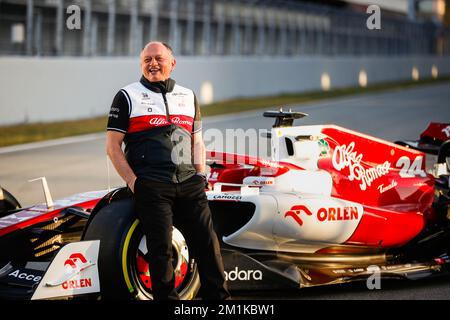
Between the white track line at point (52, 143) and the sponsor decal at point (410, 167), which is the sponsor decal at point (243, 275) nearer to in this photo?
the sponsor decal at point (410, 167)

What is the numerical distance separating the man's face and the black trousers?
0.57m

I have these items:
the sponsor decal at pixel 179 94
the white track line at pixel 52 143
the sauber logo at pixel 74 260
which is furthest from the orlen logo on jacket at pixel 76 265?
the white track line at pixel 52 143

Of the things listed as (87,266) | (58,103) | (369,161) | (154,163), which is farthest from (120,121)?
(58,103)

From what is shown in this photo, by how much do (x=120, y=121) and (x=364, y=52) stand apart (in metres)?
45.9

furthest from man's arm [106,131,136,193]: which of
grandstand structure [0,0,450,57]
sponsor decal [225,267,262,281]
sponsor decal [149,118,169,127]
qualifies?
grandstand structure [0,0,450,57]

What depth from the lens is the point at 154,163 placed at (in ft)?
16.3

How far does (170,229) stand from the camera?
5000 mm

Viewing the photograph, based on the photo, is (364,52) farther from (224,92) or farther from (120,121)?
(120,121)

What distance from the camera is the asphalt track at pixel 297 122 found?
623 centimetres

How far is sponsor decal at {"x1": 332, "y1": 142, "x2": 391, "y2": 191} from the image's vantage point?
6602 mm

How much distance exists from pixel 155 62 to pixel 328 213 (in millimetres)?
1778

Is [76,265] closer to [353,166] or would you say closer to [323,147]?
[323,147]

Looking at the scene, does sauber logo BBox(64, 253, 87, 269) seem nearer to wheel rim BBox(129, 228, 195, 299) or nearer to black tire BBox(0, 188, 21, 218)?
wheel rim BBox(129, 228, 195, 299)

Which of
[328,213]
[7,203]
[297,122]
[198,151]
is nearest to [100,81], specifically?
[297,122]
